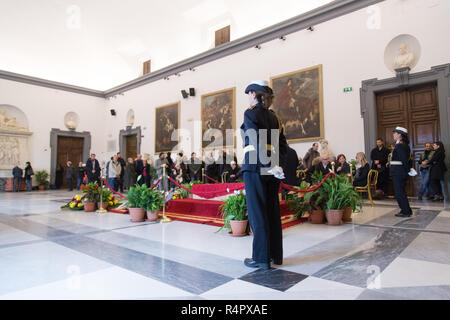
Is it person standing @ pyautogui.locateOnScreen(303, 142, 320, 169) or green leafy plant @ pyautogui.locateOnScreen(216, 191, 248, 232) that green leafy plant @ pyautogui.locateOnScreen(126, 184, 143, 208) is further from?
person standing @ pyautogui.locateOnScreen(303, 142, 320, 169)

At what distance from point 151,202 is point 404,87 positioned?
7.87 m

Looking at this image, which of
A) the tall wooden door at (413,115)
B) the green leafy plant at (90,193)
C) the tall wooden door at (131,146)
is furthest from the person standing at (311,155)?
the tall wooden door at (131,146)

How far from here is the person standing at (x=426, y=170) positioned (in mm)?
7383

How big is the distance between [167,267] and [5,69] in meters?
17.5

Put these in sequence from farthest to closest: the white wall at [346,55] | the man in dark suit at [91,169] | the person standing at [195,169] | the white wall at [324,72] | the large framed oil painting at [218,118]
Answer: the large framed oil painting at [218,118] < the person standing at [195,169] < the man in dark suit at [91,169] < the white wall at [324,72] < the white wall at [346,55]

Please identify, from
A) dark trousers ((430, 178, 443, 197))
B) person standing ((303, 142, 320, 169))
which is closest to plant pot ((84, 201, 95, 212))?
person standing ((303, 142, 320, 169))

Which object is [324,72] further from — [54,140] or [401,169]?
[54,140]

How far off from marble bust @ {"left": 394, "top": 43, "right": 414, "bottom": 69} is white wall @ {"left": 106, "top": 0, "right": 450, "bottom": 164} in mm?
267

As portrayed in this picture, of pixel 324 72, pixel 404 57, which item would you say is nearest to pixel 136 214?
pixel 324 72

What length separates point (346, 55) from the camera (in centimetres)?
928

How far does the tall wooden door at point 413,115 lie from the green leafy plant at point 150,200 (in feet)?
23.2

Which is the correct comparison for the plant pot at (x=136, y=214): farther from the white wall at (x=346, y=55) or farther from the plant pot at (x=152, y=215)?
the white wall at (x=346, y=55)

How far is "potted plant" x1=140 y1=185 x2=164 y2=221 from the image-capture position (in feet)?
17.3
